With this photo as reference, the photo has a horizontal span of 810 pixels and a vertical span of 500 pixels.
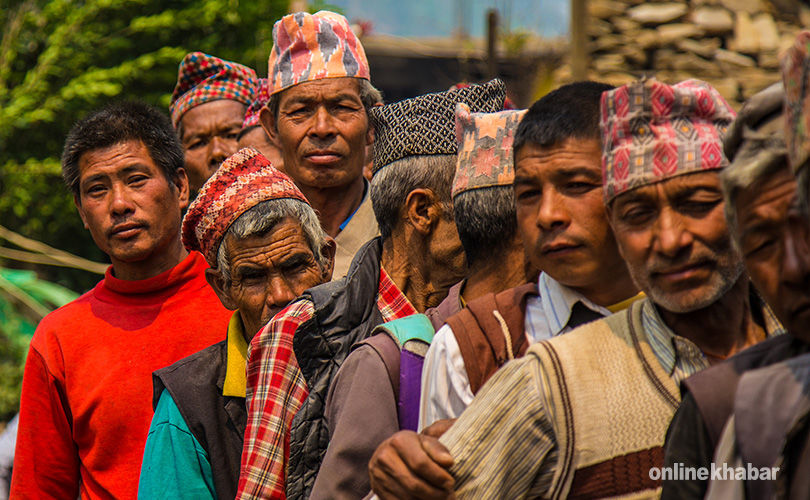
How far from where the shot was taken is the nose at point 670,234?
1.96m

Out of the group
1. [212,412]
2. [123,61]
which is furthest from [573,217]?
[123,61]

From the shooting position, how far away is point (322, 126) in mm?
4109

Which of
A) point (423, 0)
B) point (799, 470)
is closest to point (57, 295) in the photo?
point (799, 470)

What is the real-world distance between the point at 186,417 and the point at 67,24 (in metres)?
7.43

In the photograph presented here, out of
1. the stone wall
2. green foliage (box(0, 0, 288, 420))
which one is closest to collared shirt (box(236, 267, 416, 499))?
the stone wall

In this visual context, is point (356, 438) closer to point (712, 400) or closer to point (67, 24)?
A: point (712, 400)

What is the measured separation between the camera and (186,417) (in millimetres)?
3150

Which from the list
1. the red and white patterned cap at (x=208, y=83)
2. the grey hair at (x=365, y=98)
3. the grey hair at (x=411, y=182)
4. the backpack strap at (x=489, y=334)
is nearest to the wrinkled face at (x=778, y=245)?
the backpack strap at (x=489, y=334)

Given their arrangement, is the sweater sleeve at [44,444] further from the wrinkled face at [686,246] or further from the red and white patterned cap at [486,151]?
the wrinkled face at [686,246]

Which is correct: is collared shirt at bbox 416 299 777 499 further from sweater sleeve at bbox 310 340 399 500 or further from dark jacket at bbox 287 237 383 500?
dark jacket at bbox 287 237 383 500

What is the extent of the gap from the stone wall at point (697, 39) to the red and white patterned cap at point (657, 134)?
6671mm

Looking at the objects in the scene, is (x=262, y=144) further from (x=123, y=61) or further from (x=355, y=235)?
(x=123, y=61)

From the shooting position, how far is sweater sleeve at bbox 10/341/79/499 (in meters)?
3.76

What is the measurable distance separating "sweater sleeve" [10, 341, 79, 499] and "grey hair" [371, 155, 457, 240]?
63.4 inches
